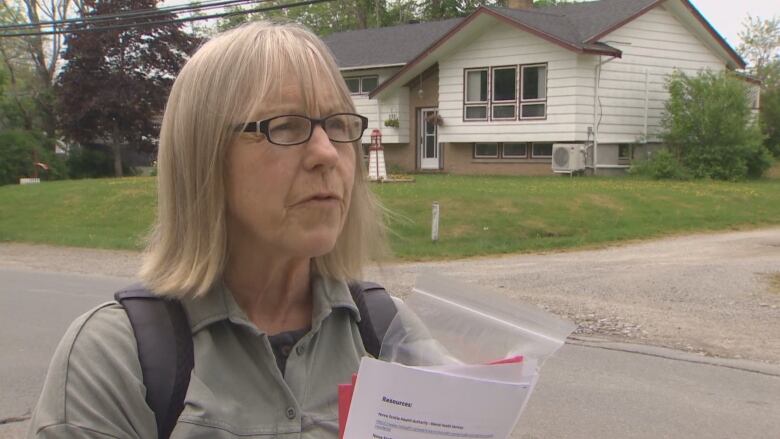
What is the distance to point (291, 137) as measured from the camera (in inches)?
59.9

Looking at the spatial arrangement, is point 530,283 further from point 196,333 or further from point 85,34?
point 85,34

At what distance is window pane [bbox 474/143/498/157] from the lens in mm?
26922

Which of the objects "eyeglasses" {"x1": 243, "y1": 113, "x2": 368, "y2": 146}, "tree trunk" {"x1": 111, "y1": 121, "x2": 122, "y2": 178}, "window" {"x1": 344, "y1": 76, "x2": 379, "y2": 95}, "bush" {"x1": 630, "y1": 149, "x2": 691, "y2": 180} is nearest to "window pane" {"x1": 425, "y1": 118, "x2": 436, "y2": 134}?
"window" {"x1": 344, "y1": 76, "x2": 379, "y2": 95}

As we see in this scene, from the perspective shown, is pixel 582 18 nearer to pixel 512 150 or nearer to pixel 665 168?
pixel 512 150

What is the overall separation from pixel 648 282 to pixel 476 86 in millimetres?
17311

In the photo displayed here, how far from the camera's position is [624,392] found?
5555mm

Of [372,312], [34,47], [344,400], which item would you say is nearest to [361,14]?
[34,47]

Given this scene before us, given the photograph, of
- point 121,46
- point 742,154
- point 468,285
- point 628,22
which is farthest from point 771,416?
point 121,46

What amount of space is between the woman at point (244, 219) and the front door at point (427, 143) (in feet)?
89.8

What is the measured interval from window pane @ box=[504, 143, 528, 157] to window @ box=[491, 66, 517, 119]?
1.26 metres

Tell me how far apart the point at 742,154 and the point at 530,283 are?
15.3 metres

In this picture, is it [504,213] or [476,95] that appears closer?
[504,213]

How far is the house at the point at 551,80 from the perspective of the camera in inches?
938

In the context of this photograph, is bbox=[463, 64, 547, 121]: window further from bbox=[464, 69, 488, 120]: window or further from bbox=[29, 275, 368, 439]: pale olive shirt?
bbox=[29, 275, 368, 439]: pale olive shirt
